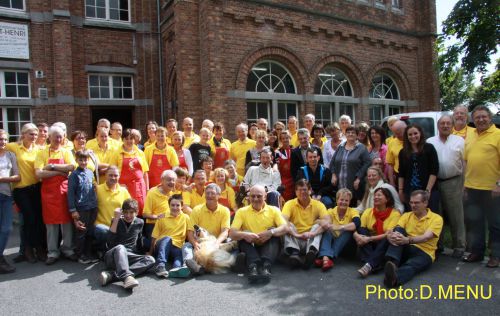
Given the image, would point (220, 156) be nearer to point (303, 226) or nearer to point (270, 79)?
point (303, 226)

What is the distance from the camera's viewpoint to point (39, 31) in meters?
11.5

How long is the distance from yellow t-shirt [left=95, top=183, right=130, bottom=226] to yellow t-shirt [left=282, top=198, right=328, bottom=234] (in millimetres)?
2424

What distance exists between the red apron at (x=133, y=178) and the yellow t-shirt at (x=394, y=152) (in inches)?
150

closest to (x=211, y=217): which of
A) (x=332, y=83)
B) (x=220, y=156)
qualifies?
(x=220, y=156)

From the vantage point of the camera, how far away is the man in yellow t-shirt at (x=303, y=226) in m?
5.22

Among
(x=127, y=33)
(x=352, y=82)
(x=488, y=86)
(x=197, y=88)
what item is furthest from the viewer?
(x=488, y=86)

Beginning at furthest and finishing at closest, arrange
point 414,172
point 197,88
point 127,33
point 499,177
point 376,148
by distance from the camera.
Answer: point 127,33, point 197,88, point 376,148, point 414,172, point 499,177

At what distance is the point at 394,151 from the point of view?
581cm

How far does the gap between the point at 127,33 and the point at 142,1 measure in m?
1.16

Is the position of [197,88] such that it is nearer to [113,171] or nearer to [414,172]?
[113,171]

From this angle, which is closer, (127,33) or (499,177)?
(499,177)

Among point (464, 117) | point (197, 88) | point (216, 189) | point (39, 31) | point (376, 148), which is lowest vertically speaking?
point (216, 189)

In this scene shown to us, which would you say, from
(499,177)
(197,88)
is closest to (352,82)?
(197,88)

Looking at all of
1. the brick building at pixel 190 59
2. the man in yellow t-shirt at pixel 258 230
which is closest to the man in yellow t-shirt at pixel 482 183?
the man in yellow t-shirt at pixel 258 230
